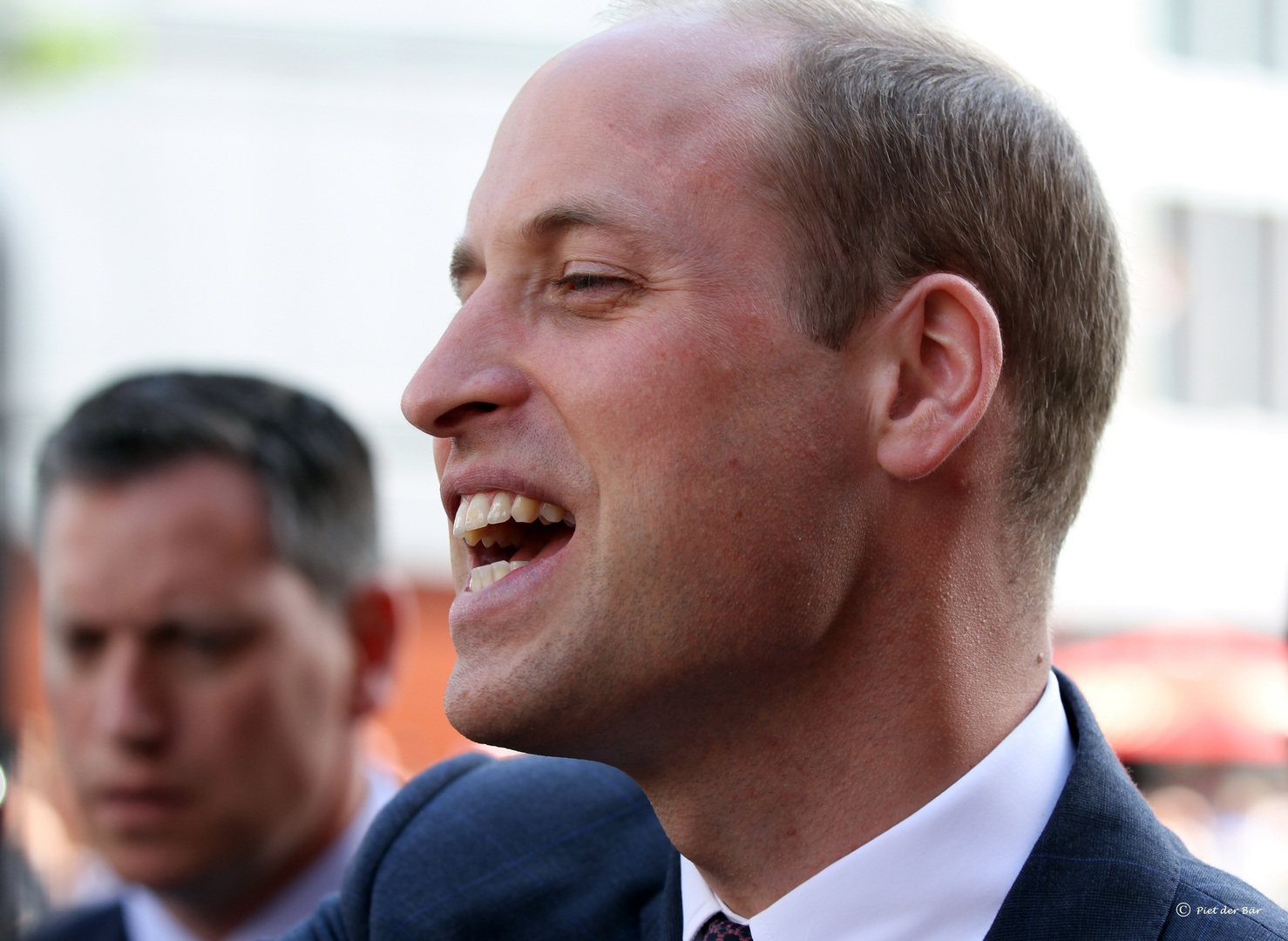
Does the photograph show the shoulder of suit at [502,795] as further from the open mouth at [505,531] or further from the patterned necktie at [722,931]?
the open mouth at [505,531]

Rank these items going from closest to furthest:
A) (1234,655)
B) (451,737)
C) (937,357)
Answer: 1. (937,357)
2. (1234,655)
3. (451,737)

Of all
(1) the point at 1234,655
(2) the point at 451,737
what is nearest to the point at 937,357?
(1) the point at 1234,655

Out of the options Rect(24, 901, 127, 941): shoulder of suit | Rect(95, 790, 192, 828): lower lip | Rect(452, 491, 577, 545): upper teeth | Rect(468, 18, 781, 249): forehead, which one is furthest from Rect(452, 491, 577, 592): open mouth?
Rect(24, 901, 127, 941): shoulder of suit

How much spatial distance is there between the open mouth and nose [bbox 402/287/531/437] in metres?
0.11

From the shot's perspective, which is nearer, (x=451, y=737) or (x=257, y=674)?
(x=257, y=674)

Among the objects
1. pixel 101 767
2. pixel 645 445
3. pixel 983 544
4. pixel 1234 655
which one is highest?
pixel 645 445

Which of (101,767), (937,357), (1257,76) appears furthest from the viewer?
(1257,76)

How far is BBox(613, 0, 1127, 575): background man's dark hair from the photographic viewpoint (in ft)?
6.46

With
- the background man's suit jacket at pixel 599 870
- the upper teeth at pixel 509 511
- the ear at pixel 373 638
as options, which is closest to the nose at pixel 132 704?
the ear at pixel 373 638

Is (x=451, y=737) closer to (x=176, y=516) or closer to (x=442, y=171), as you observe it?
(x=442, y=171)

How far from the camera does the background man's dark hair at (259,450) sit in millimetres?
3555

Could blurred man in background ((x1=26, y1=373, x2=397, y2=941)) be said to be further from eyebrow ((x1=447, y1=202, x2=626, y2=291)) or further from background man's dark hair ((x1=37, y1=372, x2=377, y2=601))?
eyebrow ((x1=447, y1=202, x2=626, y2=291))

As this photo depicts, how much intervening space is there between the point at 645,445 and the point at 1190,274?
1446 centimetres

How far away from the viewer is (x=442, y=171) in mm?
13242
